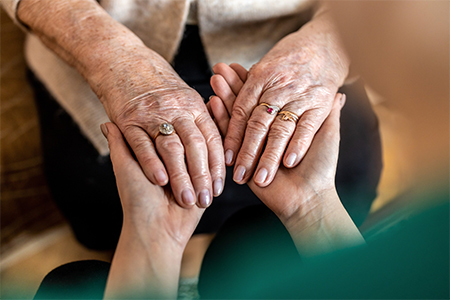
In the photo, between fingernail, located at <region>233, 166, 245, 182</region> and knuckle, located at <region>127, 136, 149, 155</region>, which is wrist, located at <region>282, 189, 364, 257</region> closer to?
fingernail, located at <region>233, 166, 245, 182</region>

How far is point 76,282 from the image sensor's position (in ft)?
1.36

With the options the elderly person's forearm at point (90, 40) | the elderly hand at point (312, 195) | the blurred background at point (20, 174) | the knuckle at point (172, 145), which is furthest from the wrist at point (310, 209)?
the blurred background at point (20, 174)

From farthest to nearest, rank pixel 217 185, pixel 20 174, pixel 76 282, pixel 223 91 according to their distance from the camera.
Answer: pixel 20 174 < pixel 223 91 < pixel 217 185 < pixel 76 282

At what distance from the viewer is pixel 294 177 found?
0.53m

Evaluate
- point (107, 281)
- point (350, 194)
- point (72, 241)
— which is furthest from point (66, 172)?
point (350, 194)

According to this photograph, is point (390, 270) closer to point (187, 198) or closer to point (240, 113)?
point (187, 198)

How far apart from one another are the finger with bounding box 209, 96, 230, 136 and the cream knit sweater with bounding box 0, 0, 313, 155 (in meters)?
0.19

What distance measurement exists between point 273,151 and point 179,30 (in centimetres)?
37

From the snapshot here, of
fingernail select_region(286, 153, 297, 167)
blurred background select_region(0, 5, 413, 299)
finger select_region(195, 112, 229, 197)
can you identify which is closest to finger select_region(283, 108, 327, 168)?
fingernail select_region(286, 153, 297, 167)

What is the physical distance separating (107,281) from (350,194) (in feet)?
1.47

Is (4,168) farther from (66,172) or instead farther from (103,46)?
(103,46)

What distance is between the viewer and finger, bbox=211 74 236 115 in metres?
0.62

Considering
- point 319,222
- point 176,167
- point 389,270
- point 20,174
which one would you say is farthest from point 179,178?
point 20,174

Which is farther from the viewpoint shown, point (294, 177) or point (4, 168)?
point (4, 168)
